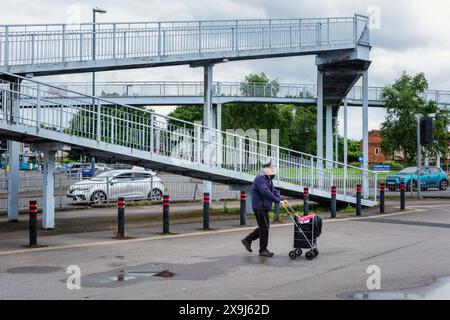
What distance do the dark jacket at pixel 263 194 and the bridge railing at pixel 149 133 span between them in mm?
5854

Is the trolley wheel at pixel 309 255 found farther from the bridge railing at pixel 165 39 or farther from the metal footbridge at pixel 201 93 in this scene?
the metal footbridge at pixel 201 93

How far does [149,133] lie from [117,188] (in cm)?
846

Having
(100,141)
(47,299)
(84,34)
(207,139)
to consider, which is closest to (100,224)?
(100,141)

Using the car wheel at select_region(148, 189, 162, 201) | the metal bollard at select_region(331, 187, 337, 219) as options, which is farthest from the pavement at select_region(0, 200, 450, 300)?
the car wheel at select_region(148, 189, 162, 201)

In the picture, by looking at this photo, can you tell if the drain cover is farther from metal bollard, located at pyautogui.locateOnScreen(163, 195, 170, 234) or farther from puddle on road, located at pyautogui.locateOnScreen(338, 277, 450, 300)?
metal bollard, located at pyautogui.locateOnScreen(163, 195, 170, 234)

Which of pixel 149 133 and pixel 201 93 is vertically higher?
pixel 201 93

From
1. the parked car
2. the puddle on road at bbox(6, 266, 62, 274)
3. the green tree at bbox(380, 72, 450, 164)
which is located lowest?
the puddle on road at bbox(6, 266, 62, 274)

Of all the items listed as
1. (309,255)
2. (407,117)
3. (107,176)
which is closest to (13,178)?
(107,176)

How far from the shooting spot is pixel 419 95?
3538 centimetres

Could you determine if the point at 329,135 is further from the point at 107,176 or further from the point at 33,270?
the point at 33,270

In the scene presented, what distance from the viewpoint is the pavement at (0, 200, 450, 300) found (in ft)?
25.2


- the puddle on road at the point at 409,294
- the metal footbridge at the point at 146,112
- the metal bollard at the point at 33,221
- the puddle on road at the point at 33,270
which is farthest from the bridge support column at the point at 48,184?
the puddle on road at the point at 409,294

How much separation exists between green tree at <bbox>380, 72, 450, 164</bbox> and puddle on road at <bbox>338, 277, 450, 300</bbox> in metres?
26.7

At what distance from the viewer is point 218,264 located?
388 inches
